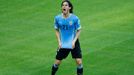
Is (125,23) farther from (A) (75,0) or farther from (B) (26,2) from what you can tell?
(B) (26,2)

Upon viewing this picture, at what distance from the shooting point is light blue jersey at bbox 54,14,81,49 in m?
12.9

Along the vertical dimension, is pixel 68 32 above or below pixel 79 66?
above

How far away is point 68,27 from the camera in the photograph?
42.3 ft

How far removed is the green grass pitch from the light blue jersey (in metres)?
1.64

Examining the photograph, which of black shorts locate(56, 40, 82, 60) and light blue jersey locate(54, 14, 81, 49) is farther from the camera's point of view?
black shorts locate(56, 40, 82, 60)

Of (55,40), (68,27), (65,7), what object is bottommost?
(55,40)

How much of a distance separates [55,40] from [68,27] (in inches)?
211

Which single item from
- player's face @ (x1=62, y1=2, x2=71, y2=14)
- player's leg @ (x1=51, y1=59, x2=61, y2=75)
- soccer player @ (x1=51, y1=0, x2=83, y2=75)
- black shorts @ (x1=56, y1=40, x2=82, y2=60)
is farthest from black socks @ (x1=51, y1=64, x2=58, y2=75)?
player's face @ (x1=62, y1=2, x2=71, y2=14)

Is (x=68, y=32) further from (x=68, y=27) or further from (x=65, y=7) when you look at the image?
(x=65, y=7)

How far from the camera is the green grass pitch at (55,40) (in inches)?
585

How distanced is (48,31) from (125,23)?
3.72m

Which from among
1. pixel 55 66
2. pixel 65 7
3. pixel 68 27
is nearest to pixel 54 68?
pixel 55 66

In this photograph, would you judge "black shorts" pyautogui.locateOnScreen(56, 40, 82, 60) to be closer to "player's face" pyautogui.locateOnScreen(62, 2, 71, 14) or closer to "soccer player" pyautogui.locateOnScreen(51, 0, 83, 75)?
"soccer player" pyautogui.locateOnScreen(51, 0, 83, 75)

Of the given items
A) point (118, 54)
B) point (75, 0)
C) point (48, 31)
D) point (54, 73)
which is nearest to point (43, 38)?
point (48, 31)
